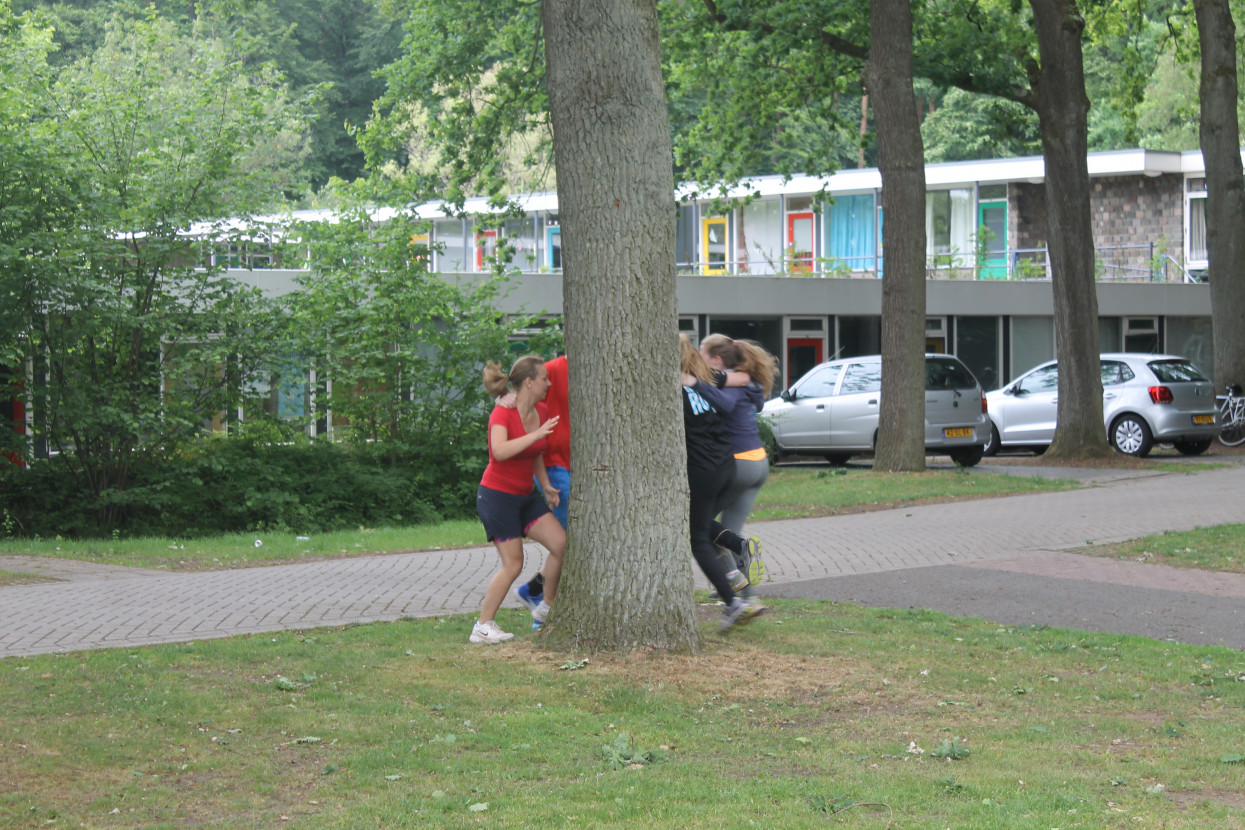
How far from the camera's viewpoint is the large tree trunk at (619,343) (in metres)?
6.91

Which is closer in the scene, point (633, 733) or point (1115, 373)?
point (633, 733)

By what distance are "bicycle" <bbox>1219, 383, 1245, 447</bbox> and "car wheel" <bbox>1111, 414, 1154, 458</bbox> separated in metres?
1.95

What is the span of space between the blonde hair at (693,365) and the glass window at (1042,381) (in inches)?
655

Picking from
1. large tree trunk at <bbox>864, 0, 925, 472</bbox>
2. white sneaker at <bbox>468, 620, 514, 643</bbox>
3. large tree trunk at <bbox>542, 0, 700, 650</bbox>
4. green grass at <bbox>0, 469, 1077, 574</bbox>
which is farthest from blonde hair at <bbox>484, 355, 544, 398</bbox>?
large tree trunk at <bbox>864, 0, 925, 472</bbox>

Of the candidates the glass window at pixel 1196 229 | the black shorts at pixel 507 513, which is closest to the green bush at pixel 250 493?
the black shorts at pixel 507 513

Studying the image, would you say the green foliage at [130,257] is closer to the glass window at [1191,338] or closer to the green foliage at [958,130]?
the glass window at [1191,338]

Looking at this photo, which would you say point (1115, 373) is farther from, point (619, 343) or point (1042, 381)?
point (619, 343)

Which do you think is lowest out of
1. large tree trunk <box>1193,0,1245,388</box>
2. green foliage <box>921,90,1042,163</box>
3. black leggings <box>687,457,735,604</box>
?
black leggings <box>687,457,735,604</box>

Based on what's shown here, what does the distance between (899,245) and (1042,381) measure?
7.05 meters

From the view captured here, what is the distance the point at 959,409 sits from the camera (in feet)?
68.8

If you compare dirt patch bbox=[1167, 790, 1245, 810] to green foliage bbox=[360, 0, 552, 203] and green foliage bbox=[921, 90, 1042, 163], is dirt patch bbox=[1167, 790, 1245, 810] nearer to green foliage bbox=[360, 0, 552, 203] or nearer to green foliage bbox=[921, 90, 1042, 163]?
green foliage bbox=[360, 0, 552, 203]

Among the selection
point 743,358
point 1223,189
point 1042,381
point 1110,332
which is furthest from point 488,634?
point 1110,332

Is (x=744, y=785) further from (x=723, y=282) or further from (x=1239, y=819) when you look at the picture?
(x=723, y=282)

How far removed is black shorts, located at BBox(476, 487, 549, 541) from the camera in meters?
7.61
